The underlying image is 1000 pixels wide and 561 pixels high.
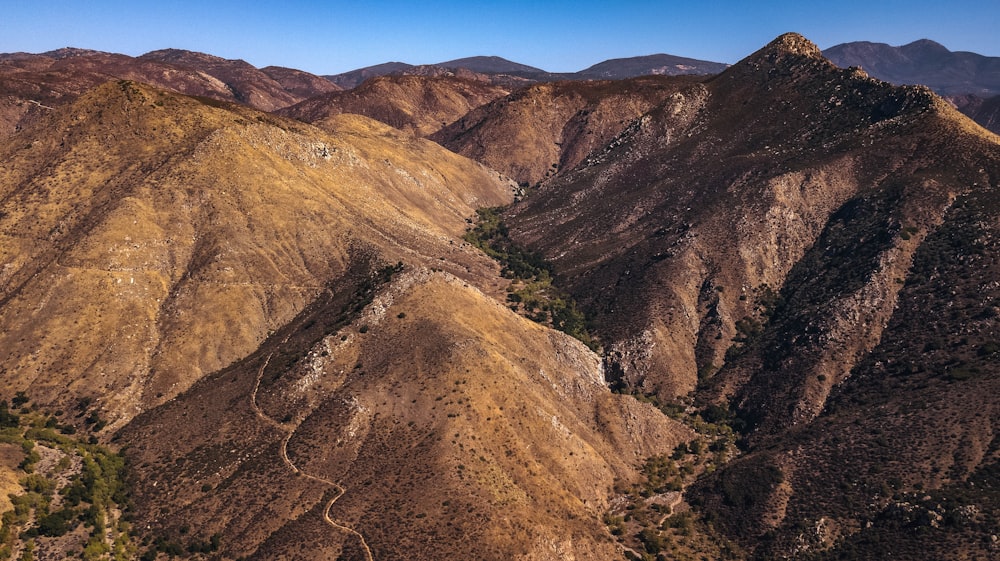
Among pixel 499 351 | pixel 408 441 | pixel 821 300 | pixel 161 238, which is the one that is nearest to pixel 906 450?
pixel 821 300

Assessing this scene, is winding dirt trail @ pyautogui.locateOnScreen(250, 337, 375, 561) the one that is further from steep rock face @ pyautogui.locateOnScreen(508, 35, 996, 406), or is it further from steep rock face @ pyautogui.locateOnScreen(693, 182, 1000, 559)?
steep rock face @ pyautogui.locateOnScreen(508, 35, 996, 406)

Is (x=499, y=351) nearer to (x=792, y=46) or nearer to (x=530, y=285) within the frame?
(x=530, y=285)

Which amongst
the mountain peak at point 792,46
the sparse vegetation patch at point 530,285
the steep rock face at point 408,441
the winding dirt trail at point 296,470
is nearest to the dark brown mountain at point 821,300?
the sparse vegetation patch at point 530,285

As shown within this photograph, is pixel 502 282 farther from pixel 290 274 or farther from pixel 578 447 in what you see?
pixel 578 447

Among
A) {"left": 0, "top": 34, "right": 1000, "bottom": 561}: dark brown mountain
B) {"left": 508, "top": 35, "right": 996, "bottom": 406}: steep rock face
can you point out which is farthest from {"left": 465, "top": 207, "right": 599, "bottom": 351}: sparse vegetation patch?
{"left": 508, "top": 35, "right": 996, "bottom": 406}: steep rock face

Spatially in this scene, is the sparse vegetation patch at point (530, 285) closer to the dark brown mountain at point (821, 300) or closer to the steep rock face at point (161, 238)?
the dark brown mountain at point (821, 300)
